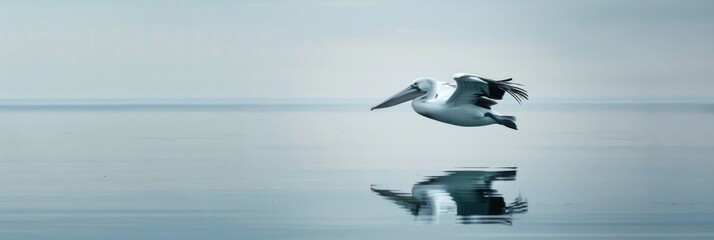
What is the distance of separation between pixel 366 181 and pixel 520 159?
5.23m

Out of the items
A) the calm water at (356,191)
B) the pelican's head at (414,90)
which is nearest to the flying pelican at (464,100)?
the pelican's head at (414,90)

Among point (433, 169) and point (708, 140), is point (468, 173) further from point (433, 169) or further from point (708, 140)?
point (708, 140)

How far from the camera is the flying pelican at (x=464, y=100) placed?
17.2m

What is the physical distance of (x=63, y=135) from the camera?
31.9 m

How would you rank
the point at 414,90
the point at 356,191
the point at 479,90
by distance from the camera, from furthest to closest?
the point at 414,90
the point at 479,90
the point at 356,191

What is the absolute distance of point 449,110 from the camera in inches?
718

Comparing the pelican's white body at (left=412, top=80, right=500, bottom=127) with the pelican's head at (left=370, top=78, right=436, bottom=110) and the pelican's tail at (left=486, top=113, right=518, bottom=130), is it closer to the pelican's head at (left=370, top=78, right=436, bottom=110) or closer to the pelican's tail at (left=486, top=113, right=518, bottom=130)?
the pelican's tail at (left=486, top=113, right=518, bottom=130)

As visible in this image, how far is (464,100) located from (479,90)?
0.51 metres

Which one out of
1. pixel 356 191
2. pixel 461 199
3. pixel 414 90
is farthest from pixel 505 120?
pixel 461 199

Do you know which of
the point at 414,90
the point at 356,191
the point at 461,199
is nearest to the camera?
the point at 461,199

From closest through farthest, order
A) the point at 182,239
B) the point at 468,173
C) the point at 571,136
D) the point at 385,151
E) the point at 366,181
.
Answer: the point at 182,239 < the point at 366,181 < the point at 468,173 < the point at 385,151 < the point at 571,136

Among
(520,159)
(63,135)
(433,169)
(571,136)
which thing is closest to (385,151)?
(520,159)

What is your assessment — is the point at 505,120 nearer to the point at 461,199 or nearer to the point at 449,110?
the point at 449,110

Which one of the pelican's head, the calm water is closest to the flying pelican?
the pelican's head
